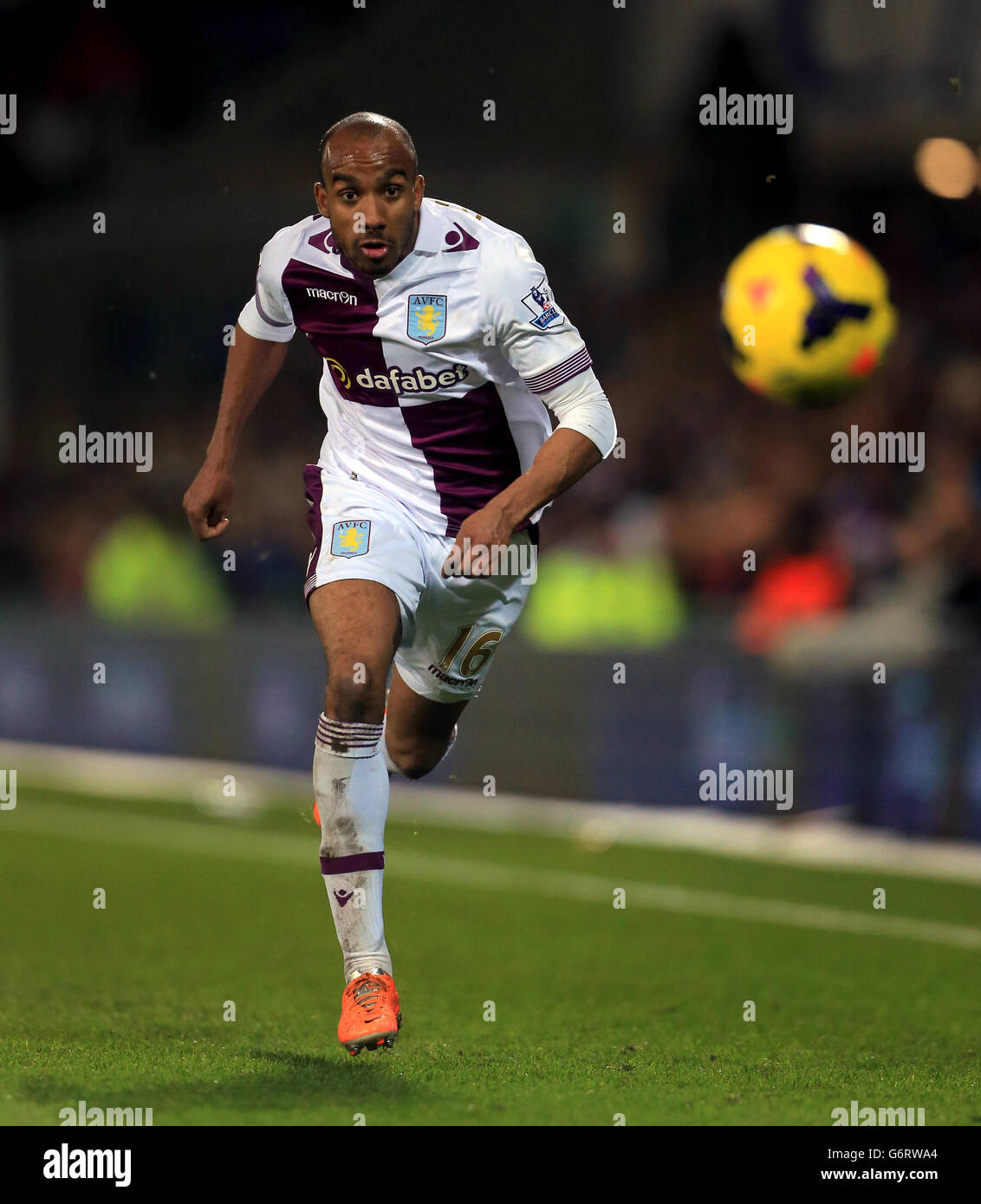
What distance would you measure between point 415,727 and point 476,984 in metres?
1.16

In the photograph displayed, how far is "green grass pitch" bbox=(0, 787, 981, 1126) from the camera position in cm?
545

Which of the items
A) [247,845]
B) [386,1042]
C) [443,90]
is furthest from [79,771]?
[386,1042]

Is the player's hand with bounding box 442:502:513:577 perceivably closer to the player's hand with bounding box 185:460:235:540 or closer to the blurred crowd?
the player's hand with bounding box 185:460:235:540

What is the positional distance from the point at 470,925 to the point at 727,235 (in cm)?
967

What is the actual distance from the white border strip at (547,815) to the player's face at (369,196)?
5.15m

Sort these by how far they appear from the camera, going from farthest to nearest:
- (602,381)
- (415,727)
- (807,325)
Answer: (602,381) → (807,325) → (415,727)

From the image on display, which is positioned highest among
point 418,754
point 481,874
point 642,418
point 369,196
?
point 642,418

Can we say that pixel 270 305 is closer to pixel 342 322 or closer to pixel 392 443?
pixel 342 322

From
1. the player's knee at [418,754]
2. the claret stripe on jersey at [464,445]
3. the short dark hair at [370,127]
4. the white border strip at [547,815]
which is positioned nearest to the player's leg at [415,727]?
the player's knee at [418,754]

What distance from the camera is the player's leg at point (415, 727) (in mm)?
6781

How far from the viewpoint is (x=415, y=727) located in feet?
22.5

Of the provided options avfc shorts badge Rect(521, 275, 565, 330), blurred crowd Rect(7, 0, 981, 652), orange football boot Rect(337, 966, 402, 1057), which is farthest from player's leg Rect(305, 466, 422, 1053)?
blurred crowd Rect(7, 0, 981, 652)

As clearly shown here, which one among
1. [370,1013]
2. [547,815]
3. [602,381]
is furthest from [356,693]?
[602,381]

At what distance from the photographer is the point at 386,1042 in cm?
549
